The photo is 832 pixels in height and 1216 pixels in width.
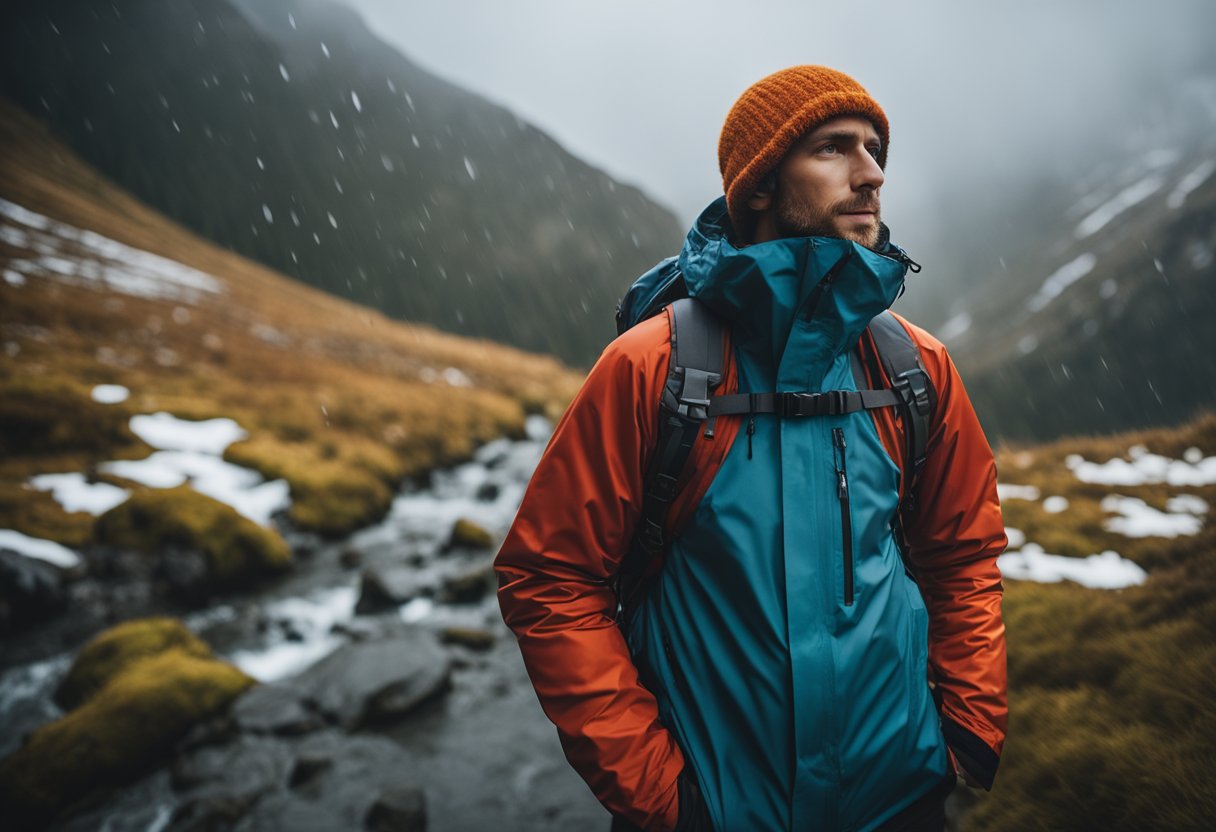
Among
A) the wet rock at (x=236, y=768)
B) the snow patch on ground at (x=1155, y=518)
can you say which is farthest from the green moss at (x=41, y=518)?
the snow patch on ground at (x=1155, y=518)

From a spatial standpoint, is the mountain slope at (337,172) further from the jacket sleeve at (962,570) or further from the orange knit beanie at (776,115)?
the jacket sleeve at (962,570)

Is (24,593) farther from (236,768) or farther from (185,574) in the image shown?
(236,768)

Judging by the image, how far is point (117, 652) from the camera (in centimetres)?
804

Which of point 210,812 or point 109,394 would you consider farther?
point 109,394

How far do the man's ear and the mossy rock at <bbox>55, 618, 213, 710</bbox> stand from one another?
9769 mm

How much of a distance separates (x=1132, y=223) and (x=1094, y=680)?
195753 millimetres

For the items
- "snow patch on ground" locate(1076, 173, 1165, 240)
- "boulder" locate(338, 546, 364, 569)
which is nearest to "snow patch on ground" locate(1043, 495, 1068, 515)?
"boulder" locate(338, 546, 364, 569)

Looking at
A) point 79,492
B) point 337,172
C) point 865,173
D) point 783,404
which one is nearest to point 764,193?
point 865,173

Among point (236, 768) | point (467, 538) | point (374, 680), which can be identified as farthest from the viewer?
point (467, 538)

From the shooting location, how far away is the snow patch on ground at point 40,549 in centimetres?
972

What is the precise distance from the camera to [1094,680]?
468 centimetres

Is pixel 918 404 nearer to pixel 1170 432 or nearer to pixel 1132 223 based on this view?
pixel 1170 432

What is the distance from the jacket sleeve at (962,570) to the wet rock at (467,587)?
389 inches

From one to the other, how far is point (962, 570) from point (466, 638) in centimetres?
890
